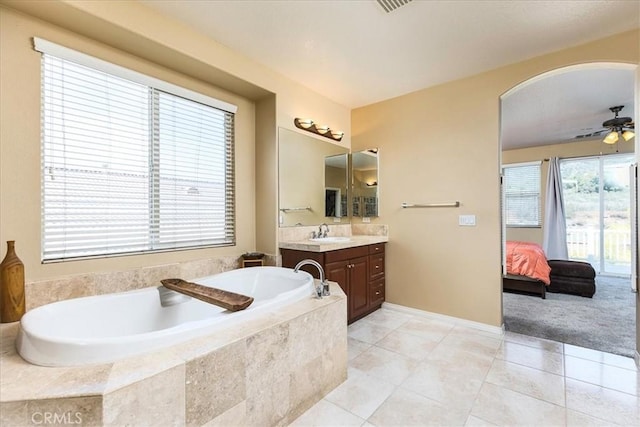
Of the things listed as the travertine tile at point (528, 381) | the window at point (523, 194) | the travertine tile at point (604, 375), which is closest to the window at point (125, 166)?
the travertine tile at point (528, 381)

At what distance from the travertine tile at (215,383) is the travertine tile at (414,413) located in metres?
0.85

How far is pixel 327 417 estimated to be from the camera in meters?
1.66

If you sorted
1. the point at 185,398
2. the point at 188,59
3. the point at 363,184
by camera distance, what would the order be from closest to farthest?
1. the point at 185,398
2. the point at 188,59
3. the point at 363,184

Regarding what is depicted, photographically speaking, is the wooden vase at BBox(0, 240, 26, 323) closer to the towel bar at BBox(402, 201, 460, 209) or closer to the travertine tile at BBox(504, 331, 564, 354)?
the towel bar at BBox(402, 201, 460, 209)

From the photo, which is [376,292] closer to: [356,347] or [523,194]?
[356,347]

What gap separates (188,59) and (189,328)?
2055mm

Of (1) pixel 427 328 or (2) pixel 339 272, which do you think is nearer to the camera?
(2) pixel 339 272

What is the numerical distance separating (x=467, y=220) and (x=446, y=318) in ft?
3.62

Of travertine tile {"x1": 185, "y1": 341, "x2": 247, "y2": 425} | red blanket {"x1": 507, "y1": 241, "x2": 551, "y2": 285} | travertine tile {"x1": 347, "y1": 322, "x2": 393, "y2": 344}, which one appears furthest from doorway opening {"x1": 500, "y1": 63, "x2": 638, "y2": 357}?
travertine tile {"x1": 185, "y1": 341, "x2": 247, "y2": 425}

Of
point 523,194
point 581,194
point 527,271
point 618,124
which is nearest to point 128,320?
point 527,271

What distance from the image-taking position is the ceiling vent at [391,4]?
1.94 metres

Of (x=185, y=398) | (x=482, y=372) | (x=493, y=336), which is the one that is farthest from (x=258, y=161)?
(x=493, y=336)

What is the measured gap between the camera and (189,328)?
4.42 ft

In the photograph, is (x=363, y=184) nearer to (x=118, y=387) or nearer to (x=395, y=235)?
(x=395, y=235)
